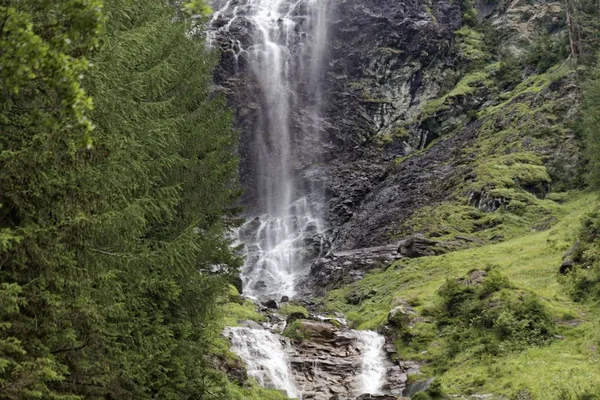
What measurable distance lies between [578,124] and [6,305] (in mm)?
37764

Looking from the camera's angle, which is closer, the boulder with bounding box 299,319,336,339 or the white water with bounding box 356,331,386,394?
the white water with bounding box 356,331,386,394

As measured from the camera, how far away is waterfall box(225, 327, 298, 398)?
57.3ft

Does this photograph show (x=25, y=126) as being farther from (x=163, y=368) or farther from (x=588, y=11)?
(x=588, y=11)

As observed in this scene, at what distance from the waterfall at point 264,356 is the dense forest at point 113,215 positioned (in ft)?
6.25

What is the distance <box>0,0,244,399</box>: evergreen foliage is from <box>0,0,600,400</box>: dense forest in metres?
0.02

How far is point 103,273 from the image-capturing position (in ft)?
21.7

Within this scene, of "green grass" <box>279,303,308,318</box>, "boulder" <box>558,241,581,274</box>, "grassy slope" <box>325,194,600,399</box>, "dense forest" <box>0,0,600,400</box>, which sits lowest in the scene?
"green grass" <box>279,303,308,318</box>

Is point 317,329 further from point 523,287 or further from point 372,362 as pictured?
point 523,287

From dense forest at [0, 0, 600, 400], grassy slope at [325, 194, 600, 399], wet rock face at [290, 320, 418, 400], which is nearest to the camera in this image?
dense forest at [0, 0, 600, 400]

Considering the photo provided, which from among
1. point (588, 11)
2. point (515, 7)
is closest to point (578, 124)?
point (588, 11)

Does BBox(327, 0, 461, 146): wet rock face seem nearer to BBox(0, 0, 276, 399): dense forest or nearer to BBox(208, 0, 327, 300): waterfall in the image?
BBox(208, 0, 327, 300): waterfall

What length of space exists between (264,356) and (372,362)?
390 cm

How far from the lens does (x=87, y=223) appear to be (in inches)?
239

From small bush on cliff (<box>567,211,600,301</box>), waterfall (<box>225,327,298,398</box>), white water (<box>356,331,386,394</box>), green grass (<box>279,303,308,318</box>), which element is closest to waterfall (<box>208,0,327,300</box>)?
green grass (<box>279,303,308,318</box>)
